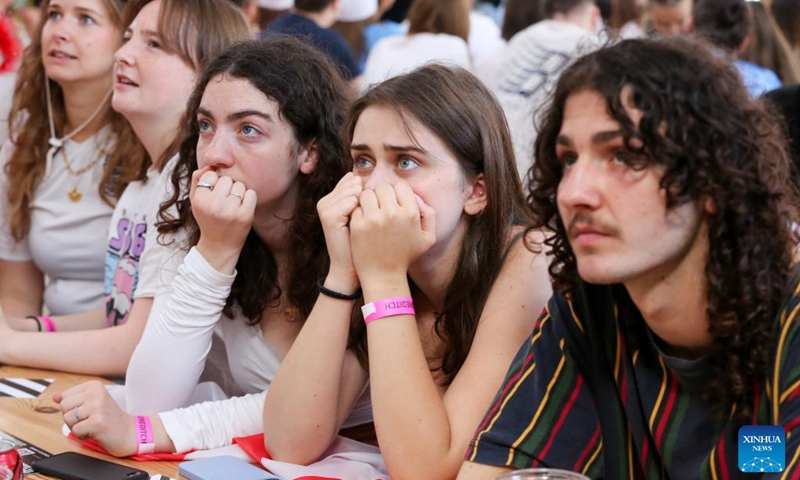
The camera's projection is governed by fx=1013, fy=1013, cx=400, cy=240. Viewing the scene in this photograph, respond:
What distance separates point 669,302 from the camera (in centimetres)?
125

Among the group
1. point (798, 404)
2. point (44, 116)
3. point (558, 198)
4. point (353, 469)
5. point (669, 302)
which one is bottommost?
point (353, 469)

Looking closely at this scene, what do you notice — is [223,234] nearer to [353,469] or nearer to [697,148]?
[353,469]

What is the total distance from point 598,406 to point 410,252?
38 centimetres

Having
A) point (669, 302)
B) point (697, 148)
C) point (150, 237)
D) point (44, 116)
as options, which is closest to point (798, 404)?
point (669, 302)

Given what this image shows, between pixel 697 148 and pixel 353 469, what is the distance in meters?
0.79

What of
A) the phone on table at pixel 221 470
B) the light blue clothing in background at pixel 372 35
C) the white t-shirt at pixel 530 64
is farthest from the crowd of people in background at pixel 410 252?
the light blue clothing in background at pixel 372 35

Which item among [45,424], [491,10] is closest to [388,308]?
[45,424]

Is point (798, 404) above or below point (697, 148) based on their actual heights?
below

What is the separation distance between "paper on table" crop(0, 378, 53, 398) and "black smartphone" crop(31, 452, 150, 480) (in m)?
0.46

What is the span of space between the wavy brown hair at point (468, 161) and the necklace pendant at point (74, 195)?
1.26m

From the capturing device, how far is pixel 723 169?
3.84 ft

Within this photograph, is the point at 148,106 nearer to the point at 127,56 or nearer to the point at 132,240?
the point at 127,56

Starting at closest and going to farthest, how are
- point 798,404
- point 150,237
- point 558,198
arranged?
1. point 798,404
2. point 558,198
3. point 150,237

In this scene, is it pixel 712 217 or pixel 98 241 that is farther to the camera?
pixel 98 241
